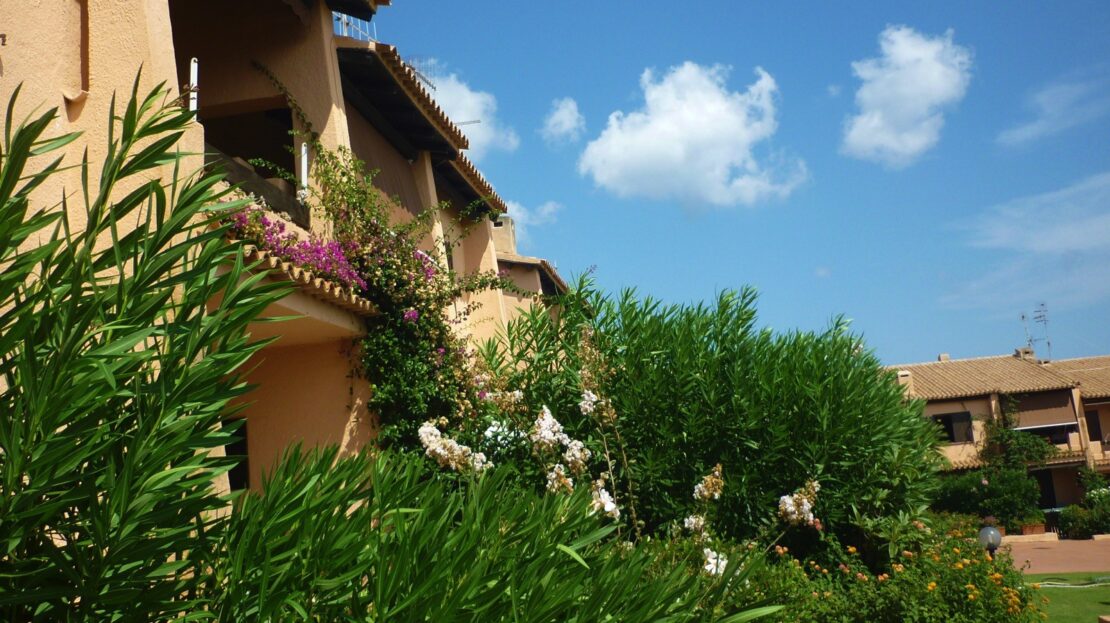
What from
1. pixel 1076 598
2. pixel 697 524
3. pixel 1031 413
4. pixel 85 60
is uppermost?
pixel 85 60

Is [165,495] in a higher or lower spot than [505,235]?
lower

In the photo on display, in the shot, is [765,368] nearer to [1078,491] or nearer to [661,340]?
[661,340]

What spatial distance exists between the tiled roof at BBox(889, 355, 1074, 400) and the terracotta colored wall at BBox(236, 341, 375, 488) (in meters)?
34.9

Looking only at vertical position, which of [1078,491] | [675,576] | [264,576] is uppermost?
[264,576]

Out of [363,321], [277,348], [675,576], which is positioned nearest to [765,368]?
[363,321]

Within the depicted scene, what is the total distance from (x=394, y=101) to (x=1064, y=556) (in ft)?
82.8

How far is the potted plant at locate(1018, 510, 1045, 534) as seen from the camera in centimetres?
3391

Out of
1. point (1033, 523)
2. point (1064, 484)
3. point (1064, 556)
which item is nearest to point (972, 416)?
point (1064, 484)

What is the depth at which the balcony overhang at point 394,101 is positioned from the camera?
34.5 feet

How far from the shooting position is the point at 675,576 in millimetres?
3949

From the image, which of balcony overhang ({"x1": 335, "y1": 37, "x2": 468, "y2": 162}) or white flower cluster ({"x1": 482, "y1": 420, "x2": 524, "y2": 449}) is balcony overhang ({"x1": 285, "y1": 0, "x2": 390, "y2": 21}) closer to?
balcony overhang ({"x1": 335, "y1": 37, "x2": 468, "y2": 162})

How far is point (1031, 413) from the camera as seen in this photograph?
41750 mm

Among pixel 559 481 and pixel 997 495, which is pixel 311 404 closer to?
pixel 559 481

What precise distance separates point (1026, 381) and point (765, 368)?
3687 centimetres
